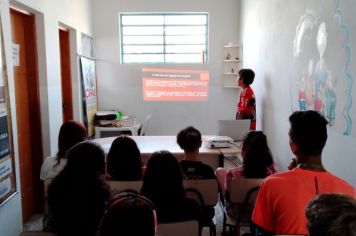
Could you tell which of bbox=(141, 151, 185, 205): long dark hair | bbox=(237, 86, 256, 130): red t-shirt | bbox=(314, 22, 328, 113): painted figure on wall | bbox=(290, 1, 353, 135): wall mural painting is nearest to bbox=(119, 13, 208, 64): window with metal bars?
bbox=(237, 86, 256, 130): red t-shirt

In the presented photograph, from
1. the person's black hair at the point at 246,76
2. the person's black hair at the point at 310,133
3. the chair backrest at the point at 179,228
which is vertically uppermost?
the person's black hair at the point at 246,76

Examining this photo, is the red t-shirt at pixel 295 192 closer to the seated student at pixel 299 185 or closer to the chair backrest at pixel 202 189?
the seated student at pixel 299 185

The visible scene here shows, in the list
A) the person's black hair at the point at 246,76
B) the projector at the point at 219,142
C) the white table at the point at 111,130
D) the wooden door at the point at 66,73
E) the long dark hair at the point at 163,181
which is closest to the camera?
the long dark hair at the point at 163,181

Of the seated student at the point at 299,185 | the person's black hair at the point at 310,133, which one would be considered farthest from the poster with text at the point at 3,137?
the person's black hair at the point at 310,133

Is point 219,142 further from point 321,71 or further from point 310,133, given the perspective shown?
point 310,133

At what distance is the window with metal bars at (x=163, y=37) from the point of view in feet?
20.8

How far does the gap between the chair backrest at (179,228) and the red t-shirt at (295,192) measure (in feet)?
1.22

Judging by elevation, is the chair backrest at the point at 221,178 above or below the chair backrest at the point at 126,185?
below

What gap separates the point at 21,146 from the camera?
11.3 feet

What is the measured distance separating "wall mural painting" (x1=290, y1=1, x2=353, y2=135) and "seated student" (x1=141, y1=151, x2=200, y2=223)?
1282mm

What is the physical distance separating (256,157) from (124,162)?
925 millimetres

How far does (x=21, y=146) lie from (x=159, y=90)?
330 centimetres

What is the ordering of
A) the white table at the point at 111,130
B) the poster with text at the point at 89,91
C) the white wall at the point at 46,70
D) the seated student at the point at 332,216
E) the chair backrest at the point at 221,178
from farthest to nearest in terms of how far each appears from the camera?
the white table at the point at 111,130 → the poster with text at the point at 89,91 → the white wall at the point at 46,70 → the chair backrest at the point at 221,178 → the seated student at the point at 332,216

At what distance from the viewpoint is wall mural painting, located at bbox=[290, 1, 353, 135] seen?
2.40 m
